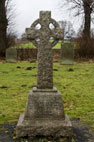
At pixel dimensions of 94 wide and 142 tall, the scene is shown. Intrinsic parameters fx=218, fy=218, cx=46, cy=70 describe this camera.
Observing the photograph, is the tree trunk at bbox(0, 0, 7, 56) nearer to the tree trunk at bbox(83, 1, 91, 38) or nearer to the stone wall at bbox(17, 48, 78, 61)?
the stone wall at bbox(17, 48, 78, 61)

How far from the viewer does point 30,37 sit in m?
4.32

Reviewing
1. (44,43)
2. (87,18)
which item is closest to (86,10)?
(87,18)

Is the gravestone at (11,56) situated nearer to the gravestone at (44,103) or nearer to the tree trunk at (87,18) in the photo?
the tree trunk at (87,18)

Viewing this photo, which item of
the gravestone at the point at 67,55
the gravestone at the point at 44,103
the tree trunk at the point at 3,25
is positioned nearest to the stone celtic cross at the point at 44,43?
the gravestone at the point at 44,103

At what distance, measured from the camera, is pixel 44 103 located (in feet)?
13.8

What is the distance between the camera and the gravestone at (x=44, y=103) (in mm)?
4055

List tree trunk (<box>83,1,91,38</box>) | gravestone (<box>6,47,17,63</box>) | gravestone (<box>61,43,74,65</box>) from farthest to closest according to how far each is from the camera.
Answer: tree trunk (<box>83,1,91,38</box>) → gravestone (<box>6,47,17,63</box>) → gravestone (<box>61,43,74,65</box>)

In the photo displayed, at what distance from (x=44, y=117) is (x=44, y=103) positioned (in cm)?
27

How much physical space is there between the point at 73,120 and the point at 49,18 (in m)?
2.36

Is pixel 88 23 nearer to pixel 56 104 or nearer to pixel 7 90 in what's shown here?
pixel 7 90

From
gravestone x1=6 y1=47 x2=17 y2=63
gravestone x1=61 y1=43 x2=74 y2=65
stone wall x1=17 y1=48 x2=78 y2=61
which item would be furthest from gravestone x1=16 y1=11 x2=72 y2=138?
stone wall x1=17 y1=48 x2=78 y2=61

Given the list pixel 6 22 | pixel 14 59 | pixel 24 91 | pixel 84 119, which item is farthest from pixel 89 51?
pixel 84 119

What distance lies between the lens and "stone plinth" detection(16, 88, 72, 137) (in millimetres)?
4047

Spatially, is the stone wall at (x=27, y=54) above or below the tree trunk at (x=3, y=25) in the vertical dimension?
below
